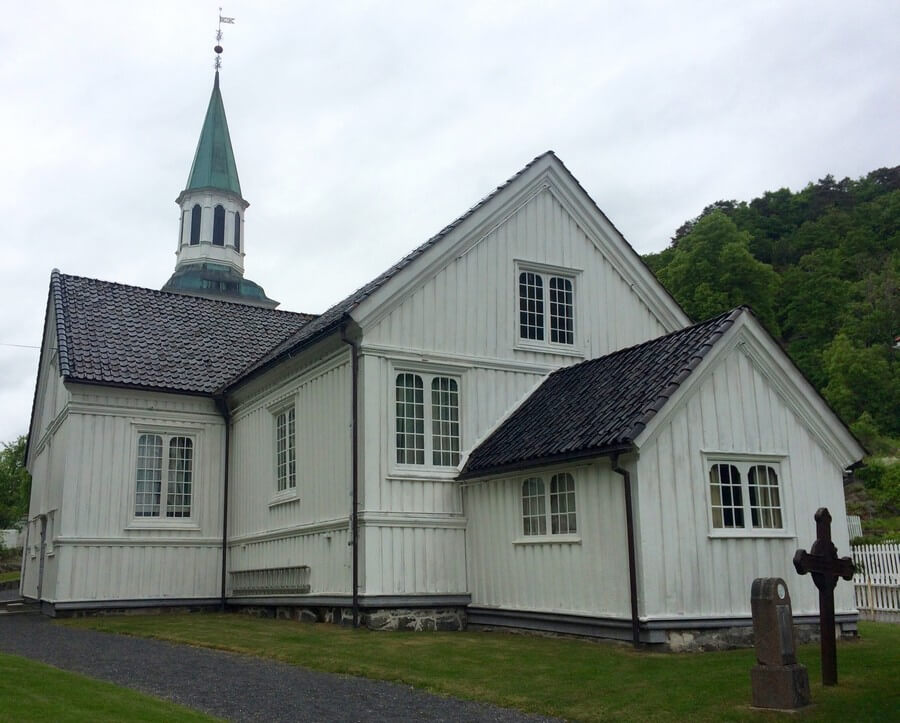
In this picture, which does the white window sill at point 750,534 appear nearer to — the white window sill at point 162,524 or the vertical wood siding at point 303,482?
the vertical wood siding at point 303,482

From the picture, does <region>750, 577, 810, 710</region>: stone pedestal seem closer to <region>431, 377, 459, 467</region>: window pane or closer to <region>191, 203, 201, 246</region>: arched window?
<region>431, 377, 459, 467</region>: window pane

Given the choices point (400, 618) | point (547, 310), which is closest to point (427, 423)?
point (400, 618)

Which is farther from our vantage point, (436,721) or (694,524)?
(694,524)

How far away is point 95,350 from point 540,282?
410 inches

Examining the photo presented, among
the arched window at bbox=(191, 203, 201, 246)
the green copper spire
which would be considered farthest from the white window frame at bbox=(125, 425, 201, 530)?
the green copper spire

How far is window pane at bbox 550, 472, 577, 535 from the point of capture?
14008 mm

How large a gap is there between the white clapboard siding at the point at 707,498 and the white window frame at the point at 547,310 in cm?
506

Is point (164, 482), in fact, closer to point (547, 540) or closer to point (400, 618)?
point (400, 618)

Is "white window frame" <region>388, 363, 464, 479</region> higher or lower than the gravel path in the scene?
higher

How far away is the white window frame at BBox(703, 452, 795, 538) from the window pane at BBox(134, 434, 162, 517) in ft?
42.6

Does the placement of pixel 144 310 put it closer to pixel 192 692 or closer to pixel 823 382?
pixel 192 692

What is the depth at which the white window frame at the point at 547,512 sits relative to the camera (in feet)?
45.7

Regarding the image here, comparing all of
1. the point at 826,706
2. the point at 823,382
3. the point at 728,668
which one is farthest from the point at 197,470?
the point at 823,382

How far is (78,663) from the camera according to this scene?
1151 centimetres
